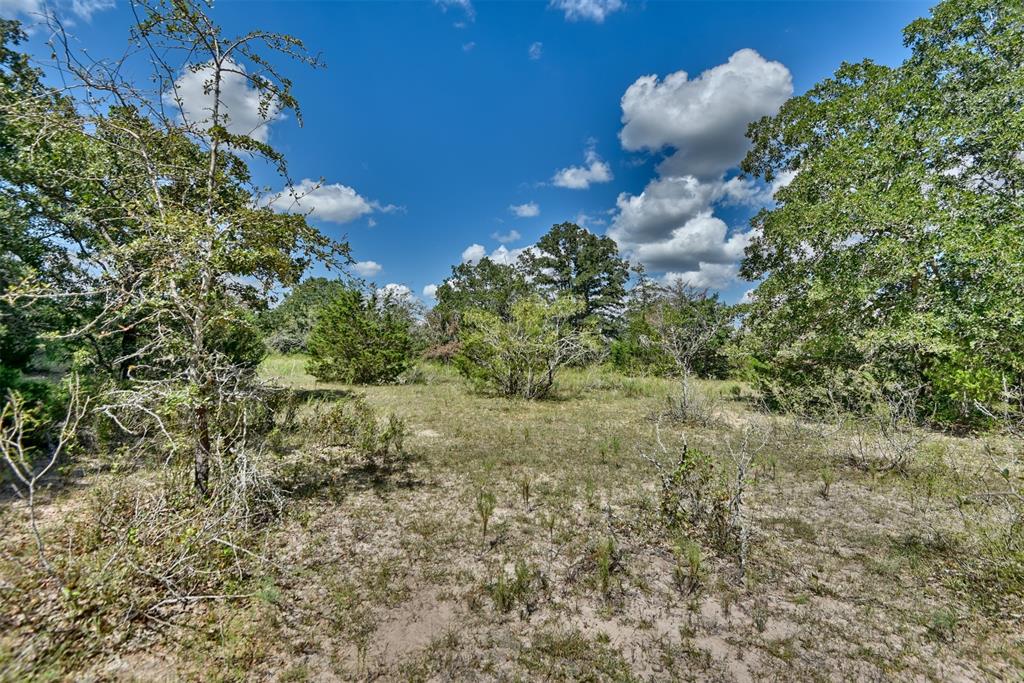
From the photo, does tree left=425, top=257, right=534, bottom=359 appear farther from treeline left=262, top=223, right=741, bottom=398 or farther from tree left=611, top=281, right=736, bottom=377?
tree left=611, top=281, right=736, bottom=377

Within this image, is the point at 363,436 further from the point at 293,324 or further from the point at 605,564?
the point at 293,324

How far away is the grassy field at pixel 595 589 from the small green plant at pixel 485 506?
2.2 inches

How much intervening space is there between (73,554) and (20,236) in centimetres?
635

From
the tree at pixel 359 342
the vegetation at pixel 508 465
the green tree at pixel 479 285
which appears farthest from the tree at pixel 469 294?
the vegetation at pixel 508 465

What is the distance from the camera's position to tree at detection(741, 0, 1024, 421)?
8039 millimetres

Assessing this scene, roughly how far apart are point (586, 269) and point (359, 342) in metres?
21.7

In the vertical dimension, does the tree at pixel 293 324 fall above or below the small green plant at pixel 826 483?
above

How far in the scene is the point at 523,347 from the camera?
43.7 feet

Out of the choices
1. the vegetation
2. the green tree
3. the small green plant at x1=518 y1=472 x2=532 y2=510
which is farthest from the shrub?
the green tree

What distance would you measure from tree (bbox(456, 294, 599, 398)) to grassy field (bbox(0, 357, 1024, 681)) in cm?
678

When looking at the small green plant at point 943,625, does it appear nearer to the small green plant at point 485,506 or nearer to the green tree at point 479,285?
the small green plant at point 485,506

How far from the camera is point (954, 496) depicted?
17.7ft

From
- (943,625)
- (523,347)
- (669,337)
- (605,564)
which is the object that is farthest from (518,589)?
(669,337)

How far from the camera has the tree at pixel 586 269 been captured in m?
33.4
